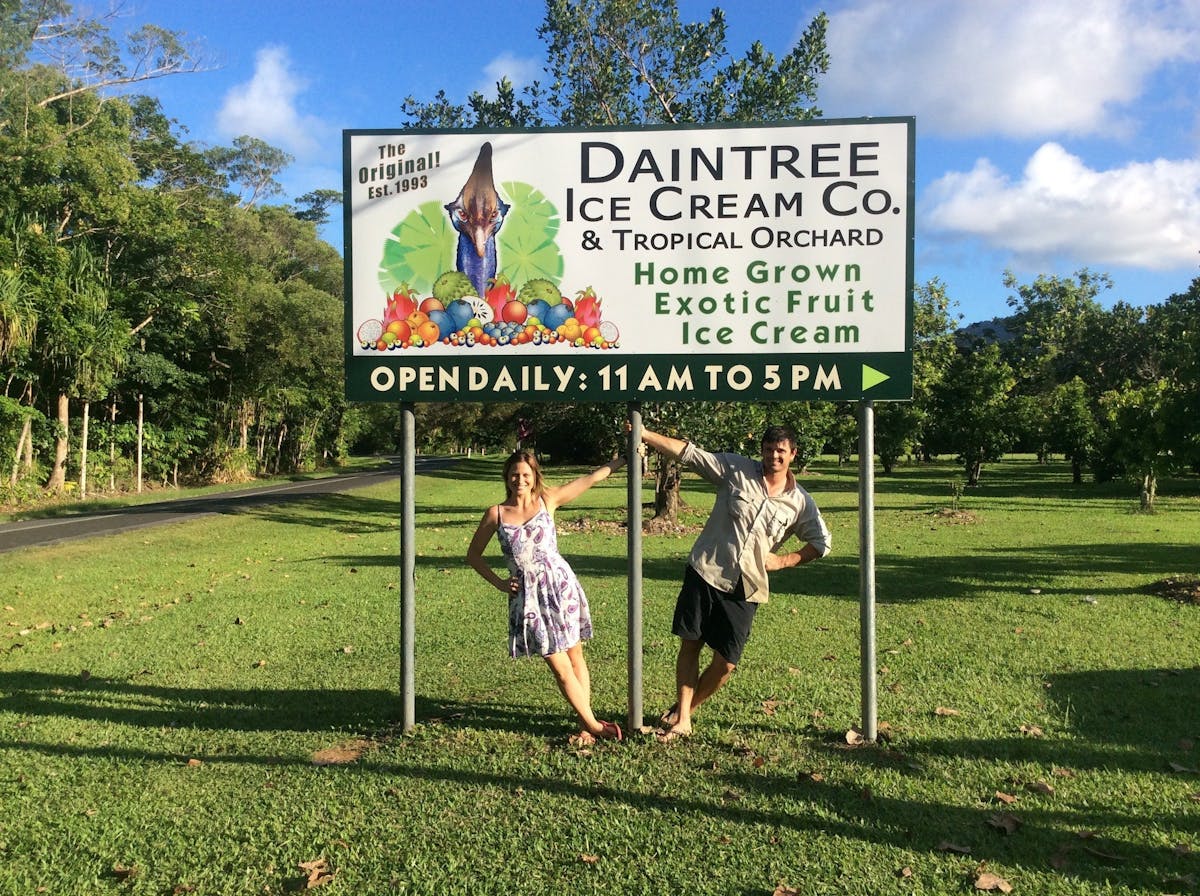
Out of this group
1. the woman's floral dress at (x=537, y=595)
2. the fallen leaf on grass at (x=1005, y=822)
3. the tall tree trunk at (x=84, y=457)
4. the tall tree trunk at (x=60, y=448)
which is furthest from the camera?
the tall tree trunk at (x=60, y=448)

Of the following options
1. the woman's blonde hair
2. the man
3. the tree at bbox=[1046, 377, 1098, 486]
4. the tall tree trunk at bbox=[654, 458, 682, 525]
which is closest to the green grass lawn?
the man

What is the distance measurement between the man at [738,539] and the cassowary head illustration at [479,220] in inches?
54.0

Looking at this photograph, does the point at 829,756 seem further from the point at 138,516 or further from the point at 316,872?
the point at 138,516

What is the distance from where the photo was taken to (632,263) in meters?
4.71

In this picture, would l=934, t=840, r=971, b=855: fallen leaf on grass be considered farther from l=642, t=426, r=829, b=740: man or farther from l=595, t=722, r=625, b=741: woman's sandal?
l=595, t=722, r=625, b=741: woman's sandal

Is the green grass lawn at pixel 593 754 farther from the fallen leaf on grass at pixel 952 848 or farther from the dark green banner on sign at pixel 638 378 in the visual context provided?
the dark green banner on sign at pixel 638 378

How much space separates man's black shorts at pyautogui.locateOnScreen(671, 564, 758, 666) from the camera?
4.48 m

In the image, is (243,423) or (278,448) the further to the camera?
(278,448)

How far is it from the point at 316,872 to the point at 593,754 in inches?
62.9

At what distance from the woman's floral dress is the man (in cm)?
63

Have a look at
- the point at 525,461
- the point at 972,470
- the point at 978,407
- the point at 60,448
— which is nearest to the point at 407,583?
the point at 525,461

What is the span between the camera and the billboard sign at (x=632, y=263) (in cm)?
462

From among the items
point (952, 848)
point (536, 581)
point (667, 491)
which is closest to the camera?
point (952, 848)

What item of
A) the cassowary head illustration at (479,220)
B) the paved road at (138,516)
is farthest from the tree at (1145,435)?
the paved road at (138,516)
